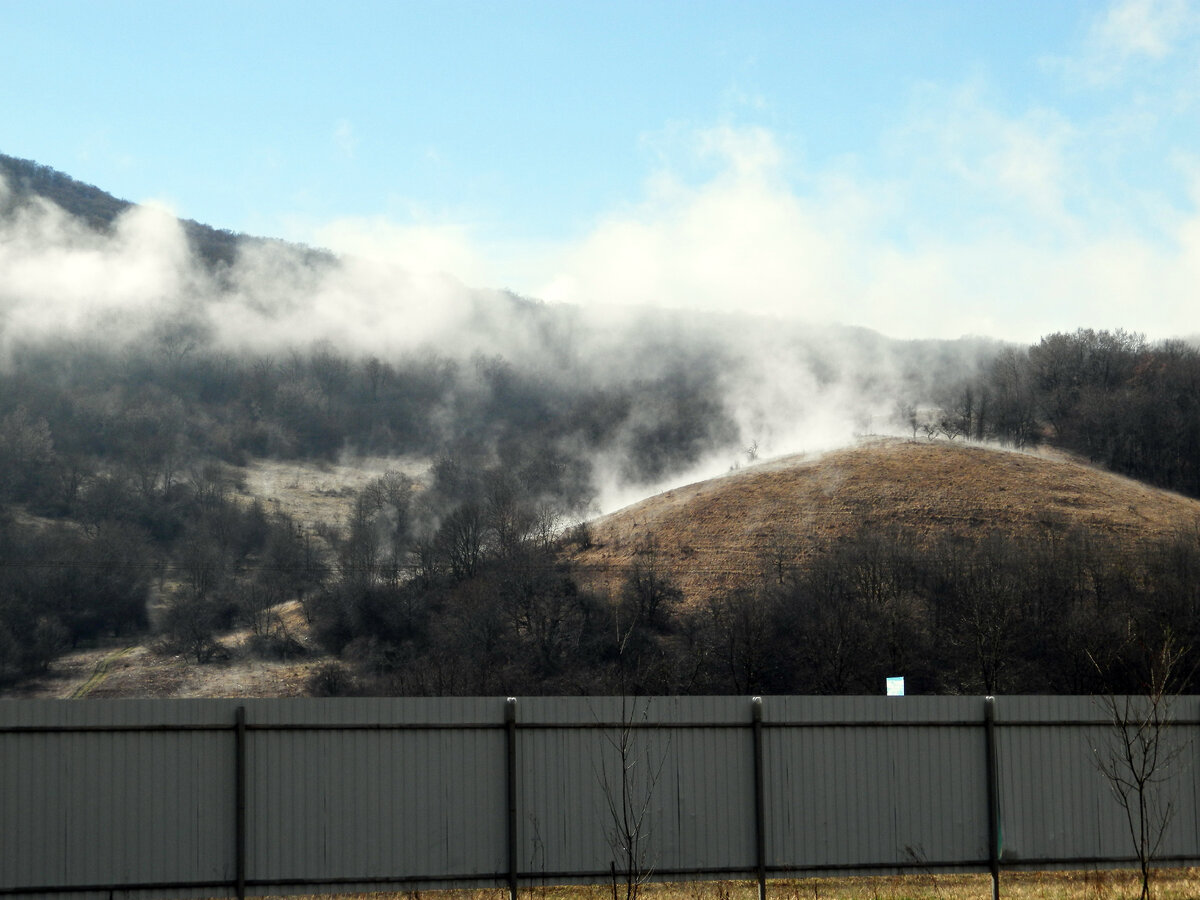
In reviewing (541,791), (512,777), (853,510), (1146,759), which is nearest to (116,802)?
(512,777)

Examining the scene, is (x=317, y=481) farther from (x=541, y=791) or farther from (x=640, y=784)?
(x=640, y=784)

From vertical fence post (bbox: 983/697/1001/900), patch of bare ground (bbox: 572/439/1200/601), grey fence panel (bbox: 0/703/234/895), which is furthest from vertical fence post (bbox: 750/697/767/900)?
patch of bare ground (bbox: 572/439/1200/601)

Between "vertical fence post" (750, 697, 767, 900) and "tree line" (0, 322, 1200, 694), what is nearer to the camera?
"vertical fence post" (750, 697, 767, 900)

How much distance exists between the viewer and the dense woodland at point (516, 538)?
62.6m

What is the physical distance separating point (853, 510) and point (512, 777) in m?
68.8

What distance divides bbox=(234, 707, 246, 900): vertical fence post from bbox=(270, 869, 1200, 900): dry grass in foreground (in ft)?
3.71

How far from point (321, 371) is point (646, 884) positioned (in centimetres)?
16550

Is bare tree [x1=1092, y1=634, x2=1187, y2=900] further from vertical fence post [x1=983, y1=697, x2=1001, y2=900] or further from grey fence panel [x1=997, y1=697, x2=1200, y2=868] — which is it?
vertical fence post [x1=983, y1=697, x2=1001, y2=900]

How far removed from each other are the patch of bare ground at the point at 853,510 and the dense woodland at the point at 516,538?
2.42 meters

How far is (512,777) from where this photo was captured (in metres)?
13.9

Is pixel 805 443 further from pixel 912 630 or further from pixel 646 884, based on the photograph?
pixel 646 884

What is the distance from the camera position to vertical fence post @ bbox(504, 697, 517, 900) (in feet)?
45.2

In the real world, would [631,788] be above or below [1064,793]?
above

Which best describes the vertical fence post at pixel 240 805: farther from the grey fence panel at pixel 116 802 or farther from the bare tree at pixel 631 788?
the bare tree at pixel 631 788
